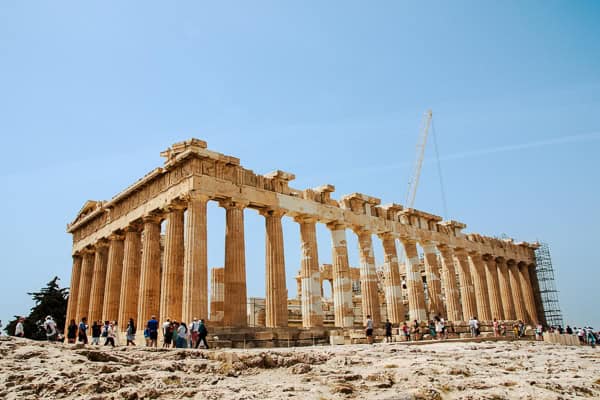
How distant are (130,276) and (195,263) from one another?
6809 millimetres

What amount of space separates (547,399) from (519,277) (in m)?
38.2

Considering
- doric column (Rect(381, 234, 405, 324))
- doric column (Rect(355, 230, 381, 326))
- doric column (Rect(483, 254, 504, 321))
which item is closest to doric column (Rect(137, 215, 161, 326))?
doric column (Rect(355, 230, 381, 326))

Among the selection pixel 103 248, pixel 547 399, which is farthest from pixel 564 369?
pixel 103 248

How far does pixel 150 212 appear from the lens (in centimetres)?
2517

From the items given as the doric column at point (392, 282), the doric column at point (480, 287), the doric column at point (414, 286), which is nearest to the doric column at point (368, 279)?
the doric column at point (392, 282)

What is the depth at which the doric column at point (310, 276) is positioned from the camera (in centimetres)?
2605

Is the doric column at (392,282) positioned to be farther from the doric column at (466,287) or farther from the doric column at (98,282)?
the doric column at (98,282)

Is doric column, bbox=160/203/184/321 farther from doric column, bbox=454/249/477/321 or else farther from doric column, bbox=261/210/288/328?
doric column, bbox=454/249/477/321

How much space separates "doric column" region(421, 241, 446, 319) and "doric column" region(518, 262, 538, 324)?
1211 centimetres

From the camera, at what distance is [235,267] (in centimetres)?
2258

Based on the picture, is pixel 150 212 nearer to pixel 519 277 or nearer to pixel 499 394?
pixel 499 394

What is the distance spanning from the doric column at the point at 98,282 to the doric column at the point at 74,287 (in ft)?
9.35

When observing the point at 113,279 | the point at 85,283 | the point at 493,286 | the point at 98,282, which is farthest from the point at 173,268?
the point at 493,286

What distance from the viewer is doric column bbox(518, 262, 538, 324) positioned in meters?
41.5
